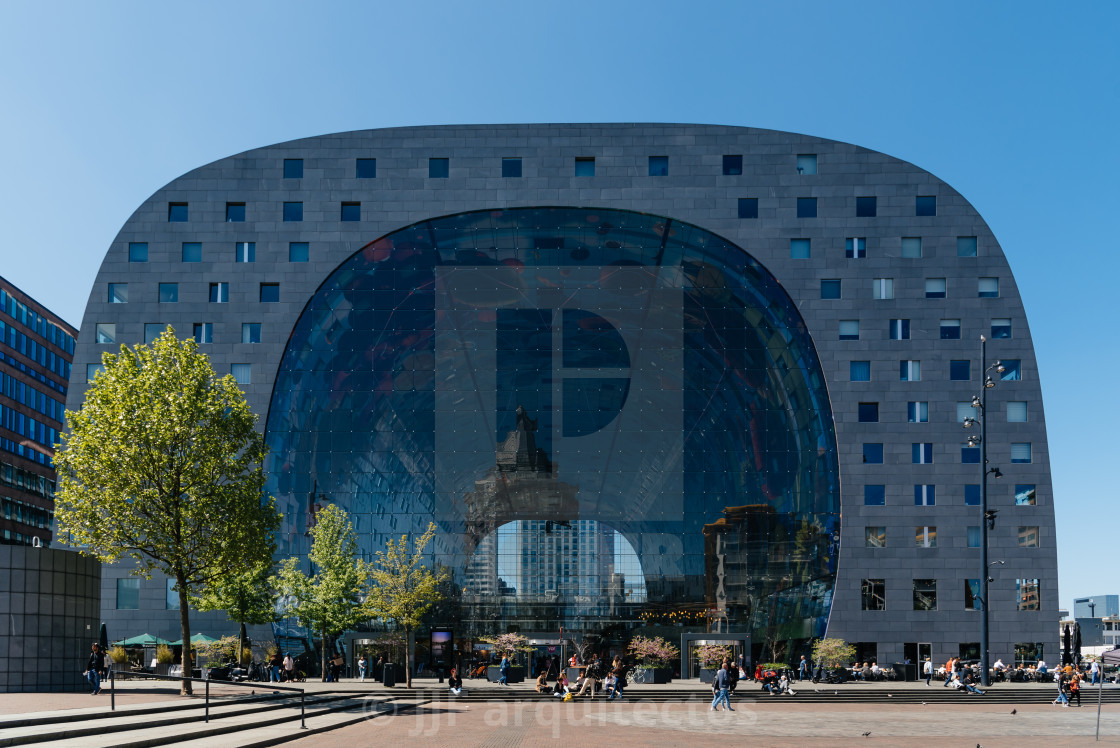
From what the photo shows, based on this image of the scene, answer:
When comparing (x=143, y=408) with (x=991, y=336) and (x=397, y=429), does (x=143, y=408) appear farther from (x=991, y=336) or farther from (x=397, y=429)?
(x=991, y=336)

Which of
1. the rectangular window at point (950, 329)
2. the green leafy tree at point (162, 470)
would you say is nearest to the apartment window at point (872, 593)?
the rectangular window at point (950, 329)

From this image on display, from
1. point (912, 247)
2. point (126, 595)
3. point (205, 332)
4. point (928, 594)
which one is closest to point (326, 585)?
point (126, 595)

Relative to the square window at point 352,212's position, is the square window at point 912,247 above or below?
below

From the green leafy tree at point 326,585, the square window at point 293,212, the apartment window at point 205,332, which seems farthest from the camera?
the square window at point 293,212

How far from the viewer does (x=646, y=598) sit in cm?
6744

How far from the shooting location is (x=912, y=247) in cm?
6462

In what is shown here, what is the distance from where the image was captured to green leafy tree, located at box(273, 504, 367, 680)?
58.0 metres

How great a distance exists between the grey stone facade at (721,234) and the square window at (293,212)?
377mm

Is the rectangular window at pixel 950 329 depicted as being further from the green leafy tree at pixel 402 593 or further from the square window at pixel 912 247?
the green leafy tree at pixel 402 593

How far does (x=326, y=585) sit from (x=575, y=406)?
1960 cm

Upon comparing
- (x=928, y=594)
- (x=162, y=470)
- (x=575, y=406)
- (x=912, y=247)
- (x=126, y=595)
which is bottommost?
(x=126, y=595)

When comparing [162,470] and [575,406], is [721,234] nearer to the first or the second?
[575,406]

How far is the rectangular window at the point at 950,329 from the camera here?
63500mm

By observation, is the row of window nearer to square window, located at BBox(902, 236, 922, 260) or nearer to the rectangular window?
the rectangular window
